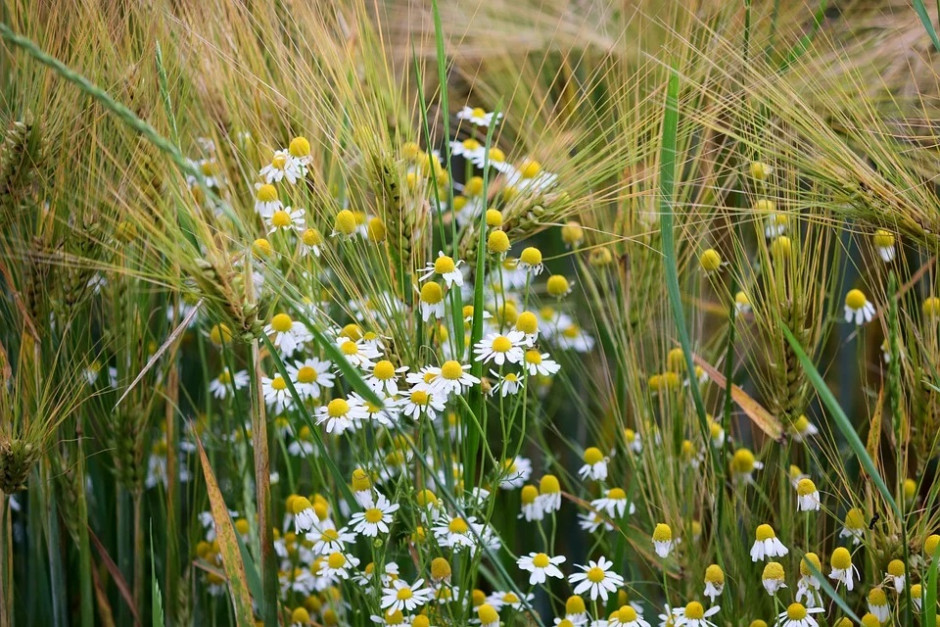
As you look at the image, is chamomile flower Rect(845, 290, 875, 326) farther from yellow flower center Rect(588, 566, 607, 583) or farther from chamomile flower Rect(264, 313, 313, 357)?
chamomile flower Rect(264, 313, 313, 357)

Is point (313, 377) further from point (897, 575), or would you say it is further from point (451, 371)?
point (897, 575)

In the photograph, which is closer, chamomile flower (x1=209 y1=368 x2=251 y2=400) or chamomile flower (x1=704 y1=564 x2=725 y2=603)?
chamomile flower (x1=704 y1=564 x2=725 y2=603)

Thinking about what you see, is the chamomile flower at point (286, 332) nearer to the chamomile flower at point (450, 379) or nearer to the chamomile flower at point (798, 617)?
the chamomile flower at point (450, 379)

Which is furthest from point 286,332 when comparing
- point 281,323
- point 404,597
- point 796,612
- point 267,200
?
point 796,612

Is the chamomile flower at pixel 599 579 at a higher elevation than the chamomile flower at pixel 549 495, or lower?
lower

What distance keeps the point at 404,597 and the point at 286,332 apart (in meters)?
0.23

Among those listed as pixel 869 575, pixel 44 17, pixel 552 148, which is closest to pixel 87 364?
pixel 44 17

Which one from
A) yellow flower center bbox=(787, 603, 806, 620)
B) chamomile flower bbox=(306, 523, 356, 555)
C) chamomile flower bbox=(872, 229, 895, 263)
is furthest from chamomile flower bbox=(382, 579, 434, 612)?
chamomile flower bbox=(872, 229, 895, 263)

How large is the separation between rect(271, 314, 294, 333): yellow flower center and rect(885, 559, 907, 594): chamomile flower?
0.49 meters

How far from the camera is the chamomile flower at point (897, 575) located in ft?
2.42

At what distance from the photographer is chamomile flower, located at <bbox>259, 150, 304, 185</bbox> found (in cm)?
79

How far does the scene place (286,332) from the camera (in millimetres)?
809

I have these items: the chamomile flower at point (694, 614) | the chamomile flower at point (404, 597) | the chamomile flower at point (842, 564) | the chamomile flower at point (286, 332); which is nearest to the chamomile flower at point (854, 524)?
the chamomile flower at point (842, 564)

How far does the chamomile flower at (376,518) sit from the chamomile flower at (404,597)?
56 millimetres
